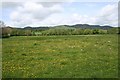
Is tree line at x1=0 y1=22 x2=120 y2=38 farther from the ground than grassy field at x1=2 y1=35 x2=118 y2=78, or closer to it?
farther from the ground

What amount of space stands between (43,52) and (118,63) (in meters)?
8.79

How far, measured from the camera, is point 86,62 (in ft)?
66.8

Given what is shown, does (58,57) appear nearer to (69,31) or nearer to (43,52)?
(43,52)

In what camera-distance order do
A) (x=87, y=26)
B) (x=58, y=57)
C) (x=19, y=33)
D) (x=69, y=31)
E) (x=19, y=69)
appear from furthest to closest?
(x=87, y=26), (x=69, y=31), (x=19, y=33), (x=58, y=57), (x=19, y=69)

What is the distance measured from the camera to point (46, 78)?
50.2 feet

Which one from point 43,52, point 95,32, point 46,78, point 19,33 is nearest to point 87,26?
point 95,32

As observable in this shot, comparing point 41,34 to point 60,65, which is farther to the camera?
point 41,34

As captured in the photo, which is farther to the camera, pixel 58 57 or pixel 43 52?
pixel 43 52

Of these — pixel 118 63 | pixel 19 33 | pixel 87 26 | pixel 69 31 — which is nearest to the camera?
pixel 118 63

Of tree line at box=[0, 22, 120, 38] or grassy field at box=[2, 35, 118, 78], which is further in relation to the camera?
tree line at box=[0, 22, 120, 38]

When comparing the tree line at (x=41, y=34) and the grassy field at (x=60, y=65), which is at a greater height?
the tree line at (x=41, y=34)

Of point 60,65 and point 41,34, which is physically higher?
point 41,34

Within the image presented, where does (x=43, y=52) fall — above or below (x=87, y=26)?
below

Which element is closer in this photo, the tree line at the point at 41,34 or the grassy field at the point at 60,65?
the grassy field at the point at 60,65
